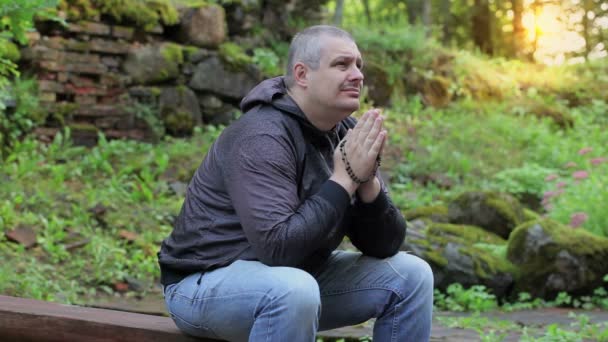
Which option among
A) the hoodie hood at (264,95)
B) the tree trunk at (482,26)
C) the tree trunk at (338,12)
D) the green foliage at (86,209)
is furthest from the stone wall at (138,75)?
the tree trunk at (482,26)

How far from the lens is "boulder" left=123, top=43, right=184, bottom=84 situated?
10992 millimetres

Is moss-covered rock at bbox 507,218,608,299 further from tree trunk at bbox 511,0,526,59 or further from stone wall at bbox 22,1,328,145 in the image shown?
tree trunk at bbox 511,0,526,59

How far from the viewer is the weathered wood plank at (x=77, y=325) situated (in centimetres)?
330

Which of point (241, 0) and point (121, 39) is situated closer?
point (121, 39)

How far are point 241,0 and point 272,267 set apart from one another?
10.0 metres

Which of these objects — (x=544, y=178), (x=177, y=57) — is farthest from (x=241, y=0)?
(x=544, y=178)

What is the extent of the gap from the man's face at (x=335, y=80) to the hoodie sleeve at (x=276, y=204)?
26 centimetres

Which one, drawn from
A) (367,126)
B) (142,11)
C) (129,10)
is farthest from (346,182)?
(142,11)

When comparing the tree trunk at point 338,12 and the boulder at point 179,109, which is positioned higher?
the tree trunk at point 338,12

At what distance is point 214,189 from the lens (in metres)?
3.11

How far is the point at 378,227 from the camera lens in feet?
10.7

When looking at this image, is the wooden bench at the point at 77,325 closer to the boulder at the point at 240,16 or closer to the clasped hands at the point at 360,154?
the clasped hands at the point at 360,154

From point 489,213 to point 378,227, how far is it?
513cm

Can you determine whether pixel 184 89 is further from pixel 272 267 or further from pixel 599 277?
pixel 272 267
